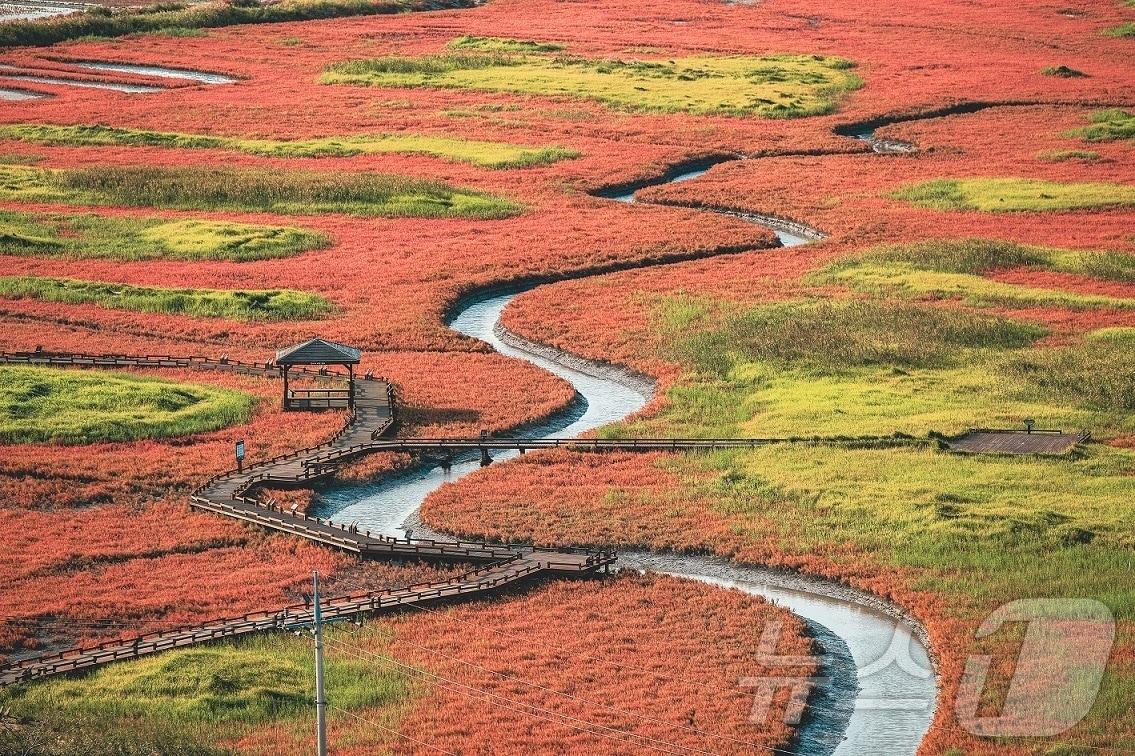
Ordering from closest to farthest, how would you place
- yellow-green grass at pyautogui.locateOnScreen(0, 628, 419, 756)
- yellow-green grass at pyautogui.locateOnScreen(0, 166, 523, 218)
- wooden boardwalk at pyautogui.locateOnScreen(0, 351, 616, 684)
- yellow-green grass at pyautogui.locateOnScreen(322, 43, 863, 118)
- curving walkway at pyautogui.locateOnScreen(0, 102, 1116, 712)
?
yellow-green grass at pyautogui.locateOnScreen(0, 628, 419, 756), wooden boardwalk at pyautogui.locateOnScreen(0, 351, 616, 684), curving walkway at pyautogui.locateOnScreen(0, 102, 1116, 712), yellow-green grass at pyautogui.locateOnScreen(0, 166, 523, 218), yellow-green grass at pyautogui.locateOnScreen(322, 43, 863, 118)

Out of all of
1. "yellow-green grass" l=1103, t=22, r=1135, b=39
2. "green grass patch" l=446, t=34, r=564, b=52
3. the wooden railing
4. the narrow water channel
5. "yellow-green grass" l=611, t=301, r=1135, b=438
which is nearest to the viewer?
the narrow water channel

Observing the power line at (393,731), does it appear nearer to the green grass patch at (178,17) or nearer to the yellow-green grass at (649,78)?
the yellow-green grass at (649,78)

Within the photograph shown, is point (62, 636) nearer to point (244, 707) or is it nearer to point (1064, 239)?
point (244, 707)

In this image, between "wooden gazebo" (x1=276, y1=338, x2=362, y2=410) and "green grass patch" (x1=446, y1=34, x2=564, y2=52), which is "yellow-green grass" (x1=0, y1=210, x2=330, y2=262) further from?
"green grass patch" (x1=446, y1=34, x2=564, y2=52)

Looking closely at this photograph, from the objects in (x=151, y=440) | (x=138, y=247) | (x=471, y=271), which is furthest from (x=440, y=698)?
(x=138, y=247)

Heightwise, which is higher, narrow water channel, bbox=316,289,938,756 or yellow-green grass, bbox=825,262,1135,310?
yellow-green grass, bbox=825,262,1135,310

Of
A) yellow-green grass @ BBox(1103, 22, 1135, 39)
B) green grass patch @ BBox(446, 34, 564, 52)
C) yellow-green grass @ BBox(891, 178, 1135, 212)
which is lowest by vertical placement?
yellow-green grass @ BBox(891, 178, 1135, 212)

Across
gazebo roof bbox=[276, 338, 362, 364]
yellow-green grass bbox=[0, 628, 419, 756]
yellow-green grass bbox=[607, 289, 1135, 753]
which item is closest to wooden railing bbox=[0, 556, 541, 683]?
yellow-green grass bbox=[0, 628, 419, 756]

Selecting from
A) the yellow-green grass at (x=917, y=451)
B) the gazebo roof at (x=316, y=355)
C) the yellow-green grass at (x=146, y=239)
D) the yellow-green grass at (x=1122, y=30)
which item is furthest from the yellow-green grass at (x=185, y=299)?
the yellow-green grass at (x=1122, y=30)
